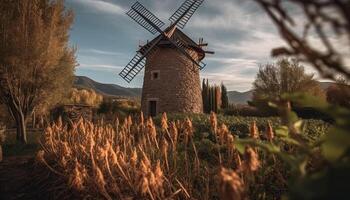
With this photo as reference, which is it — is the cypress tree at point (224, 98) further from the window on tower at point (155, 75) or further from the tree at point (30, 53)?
the tree at point (30, 53)

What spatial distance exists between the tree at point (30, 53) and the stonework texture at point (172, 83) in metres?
9.79

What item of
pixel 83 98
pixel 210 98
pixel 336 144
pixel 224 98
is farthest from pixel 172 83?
pixel 336 144

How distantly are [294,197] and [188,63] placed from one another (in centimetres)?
2738

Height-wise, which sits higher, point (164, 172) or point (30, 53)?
point (30, 53)

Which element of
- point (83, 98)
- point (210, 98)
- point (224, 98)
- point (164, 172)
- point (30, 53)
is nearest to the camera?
point (164, 172)

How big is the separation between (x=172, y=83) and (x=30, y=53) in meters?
12.4

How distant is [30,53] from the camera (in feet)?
55.9

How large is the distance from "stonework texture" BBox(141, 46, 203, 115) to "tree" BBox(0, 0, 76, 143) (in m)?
9.79

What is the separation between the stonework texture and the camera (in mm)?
27656

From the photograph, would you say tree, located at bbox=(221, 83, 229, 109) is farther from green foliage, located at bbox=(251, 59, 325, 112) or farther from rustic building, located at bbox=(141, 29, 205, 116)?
rustic building, located at bbox=(141, 29, 205, 116)

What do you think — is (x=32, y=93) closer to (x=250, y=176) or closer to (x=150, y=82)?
(x=150, y=82)

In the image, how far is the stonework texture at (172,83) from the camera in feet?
90.7

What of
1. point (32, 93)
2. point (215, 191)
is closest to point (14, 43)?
point (32, 93)

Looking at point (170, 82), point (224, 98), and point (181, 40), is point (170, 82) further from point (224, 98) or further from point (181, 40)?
point (224, 98)
